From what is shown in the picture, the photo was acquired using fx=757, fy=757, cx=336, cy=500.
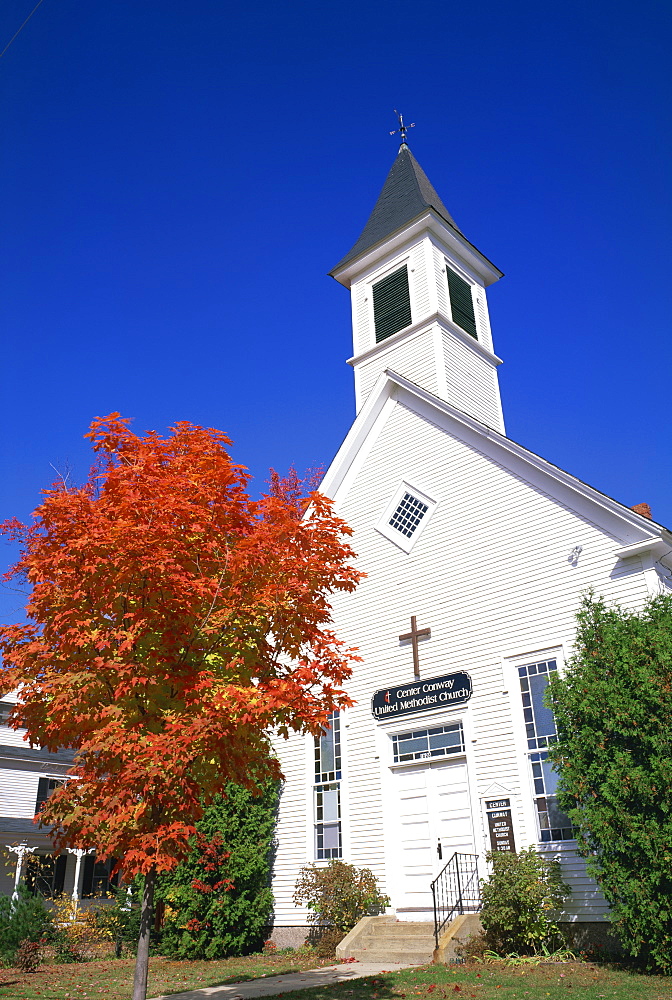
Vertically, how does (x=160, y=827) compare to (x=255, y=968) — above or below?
above

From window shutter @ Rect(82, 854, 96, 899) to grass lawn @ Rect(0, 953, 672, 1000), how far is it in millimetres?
14424

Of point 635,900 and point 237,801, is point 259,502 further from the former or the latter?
point 237,801

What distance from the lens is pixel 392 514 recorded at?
1595cm

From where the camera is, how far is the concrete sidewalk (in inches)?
375

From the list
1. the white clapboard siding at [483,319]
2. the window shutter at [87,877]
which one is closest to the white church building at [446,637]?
the white clapboard siding at [483,319]

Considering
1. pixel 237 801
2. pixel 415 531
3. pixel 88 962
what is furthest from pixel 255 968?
pixel 415 531

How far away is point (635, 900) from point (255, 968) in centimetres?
632

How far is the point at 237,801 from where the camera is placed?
1466cm

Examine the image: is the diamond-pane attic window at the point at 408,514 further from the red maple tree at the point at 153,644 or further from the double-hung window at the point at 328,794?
the red maple tree at the point at 153,644

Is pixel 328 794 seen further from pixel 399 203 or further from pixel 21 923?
pixel 399 203

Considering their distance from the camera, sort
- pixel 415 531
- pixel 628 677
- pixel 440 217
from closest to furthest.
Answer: pixel 628 677, pixel 415 531, pixel 440 217

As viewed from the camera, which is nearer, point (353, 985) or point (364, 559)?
point (353, 985)

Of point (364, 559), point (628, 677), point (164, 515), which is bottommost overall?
point (628, 677)

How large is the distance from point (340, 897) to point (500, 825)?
3192 mm
